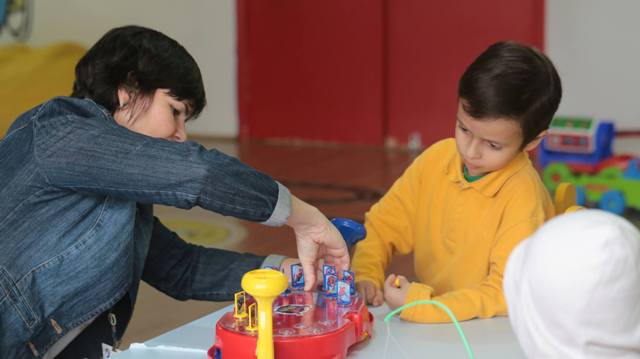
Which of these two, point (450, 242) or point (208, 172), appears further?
point (450, 242)

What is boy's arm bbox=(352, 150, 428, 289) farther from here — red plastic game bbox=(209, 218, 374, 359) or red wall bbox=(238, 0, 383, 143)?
red wall bbox=(238, 0, 383, 143)

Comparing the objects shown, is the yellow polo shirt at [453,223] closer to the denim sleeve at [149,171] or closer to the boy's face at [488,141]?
the boy's face at [488,141]

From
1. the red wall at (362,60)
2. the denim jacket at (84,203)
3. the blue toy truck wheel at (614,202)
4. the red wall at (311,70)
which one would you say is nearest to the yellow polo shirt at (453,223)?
the denim jacket at (84,203)

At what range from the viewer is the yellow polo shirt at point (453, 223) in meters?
1.21

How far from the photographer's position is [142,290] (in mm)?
2547

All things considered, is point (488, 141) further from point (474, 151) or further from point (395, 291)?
point (395, 291)

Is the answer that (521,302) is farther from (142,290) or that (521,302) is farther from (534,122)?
(142,290)

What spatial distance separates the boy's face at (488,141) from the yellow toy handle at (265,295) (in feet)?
1.64

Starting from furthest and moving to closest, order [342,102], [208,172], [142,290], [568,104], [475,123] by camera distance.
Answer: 1. [342,102]
2. [568,104]
3. [142,290]
4. [475,123]
5. [208,172]

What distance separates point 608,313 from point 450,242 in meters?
0.65

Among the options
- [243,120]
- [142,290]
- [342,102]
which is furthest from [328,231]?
[243,120]

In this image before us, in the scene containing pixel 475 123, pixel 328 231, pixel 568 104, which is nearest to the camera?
pixel 328 231

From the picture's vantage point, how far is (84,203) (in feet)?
3.41

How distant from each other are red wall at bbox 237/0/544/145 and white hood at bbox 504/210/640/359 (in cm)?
Answer: 413
